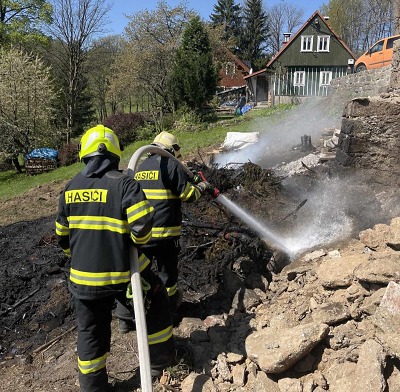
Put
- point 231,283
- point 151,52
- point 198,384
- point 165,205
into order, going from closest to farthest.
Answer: point 198,384 < point 165,205 < point 231,283 < point 151,52

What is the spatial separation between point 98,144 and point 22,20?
27.7 meters

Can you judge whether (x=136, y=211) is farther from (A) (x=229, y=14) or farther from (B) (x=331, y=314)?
(A) (x=229, y=14)

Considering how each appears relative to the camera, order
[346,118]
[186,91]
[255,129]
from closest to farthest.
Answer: [346,118]
[255,129]
[186,91]

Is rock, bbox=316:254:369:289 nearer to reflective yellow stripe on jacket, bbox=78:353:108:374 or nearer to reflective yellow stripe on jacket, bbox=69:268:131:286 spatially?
reflective yellow stripe on jacket, bbox=69:268:131:286

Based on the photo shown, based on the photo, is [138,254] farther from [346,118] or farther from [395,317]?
[346,118]

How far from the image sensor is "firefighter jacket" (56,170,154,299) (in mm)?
2554

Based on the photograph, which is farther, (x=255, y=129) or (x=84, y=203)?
(x=255, y=129)

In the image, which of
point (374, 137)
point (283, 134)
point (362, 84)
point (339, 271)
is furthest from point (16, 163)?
point (339, 271)

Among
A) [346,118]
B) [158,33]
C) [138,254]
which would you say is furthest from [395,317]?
[158,33]

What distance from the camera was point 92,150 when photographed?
266 centimetres

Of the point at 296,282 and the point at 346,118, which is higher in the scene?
the point at 346,118

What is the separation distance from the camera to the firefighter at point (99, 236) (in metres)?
2.57

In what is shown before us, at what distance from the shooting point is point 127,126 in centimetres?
2066

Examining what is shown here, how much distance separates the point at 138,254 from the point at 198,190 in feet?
3.32
